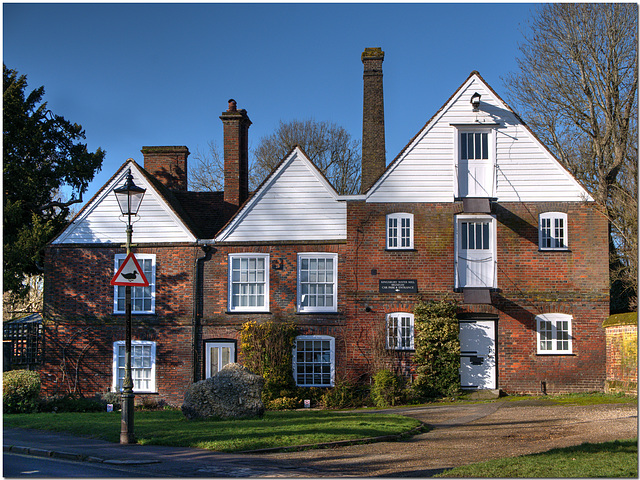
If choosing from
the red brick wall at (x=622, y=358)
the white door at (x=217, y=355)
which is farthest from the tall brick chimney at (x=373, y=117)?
the red brick wall at (x=622, y=358)

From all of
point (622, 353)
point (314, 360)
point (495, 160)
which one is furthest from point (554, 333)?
point (314, 360)

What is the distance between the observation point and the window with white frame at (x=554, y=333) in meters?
22.1

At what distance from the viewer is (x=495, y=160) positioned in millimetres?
22641

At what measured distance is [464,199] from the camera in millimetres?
22312

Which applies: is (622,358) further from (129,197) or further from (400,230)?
(129,197)

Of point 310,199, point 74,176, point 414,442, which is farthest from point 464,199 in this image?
point 74,176

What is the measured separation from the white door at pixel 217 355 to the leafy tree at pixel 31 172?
27.2ft

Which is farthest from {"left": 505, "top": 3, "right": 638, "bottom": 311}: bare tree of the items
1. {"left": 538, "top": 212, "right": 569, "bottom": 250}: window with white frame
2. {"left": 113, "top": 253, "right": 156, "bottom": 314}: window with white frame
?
{"left": 113, "top": 253, "right": 156, "bottom": 314}: window with white frame

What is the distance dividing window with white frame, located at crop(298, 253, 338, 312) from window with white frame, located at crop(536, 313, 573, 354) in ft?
22.6

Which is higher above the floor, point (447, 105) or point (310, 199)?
point (447, 105)

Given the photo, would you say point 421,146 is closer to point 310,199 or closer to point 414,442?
point 310,199

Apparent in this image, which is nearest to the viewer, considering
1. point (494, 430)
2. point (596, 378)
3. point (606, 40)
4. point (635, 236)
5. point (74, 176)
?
point (494, 430)

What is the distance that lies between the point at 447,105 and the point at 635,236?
788 centimetres

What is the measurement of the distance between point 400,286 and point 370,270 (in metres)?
1.13
